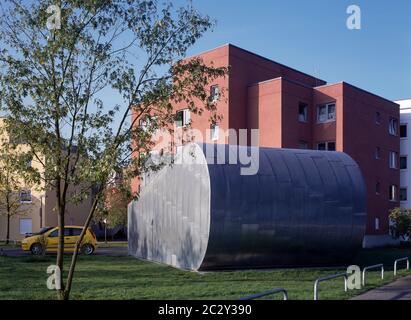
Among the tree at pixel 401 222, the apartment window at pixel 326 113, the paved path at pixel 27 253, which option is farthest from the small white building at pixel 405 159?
the paved path at pixel 27 253

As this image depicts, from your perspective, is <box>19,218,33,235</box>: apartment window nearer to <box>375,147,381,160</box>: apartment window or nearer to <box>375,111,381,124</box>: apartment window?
<box>375,147,381,160</box>: apartment window

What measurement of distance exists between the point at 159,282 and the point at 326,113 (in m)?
24.8

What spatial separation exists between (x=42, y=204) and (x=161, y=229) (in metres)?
26.8

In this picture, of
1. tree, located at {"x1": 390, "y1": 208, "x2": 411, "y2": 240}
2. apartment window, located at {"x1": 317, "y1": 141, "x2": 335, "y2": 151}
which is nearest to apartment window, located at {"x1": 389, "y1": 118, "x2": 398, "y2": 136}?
apartment window, located at {"x1": 317, "y1": 141, "x2": 335, "y2": 151}

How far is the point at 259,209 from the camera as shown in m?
18.5

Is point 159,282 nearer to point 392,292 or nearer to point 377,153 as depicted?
point 392,292

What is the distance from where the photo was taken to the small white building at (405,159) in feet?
150

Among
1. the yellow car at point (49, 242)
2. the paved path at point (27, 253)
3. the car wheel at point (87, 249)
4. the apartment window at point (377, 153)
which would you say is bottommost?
the paved path at point (27, 253)

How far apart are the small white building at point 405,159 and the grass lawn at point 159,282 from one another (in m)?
26.2

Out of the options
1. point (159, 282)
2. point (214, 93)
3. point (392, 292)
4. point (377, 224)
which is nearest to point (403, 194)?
point (377, 224)

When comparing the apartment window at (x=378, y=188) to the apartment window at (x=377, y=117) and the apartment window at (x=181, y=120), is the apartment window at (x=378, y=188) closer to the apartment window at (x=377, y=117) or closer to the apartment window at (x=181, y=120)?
the apartment window at (x=377, y=117)

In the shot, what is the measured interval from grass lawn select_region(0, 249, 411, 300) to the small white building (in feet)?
86.0

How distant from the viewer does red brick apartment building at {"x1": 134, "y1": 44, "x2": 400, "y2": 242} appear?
35094 mm

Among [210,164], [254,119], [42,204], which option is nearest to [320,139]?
[254,119]
